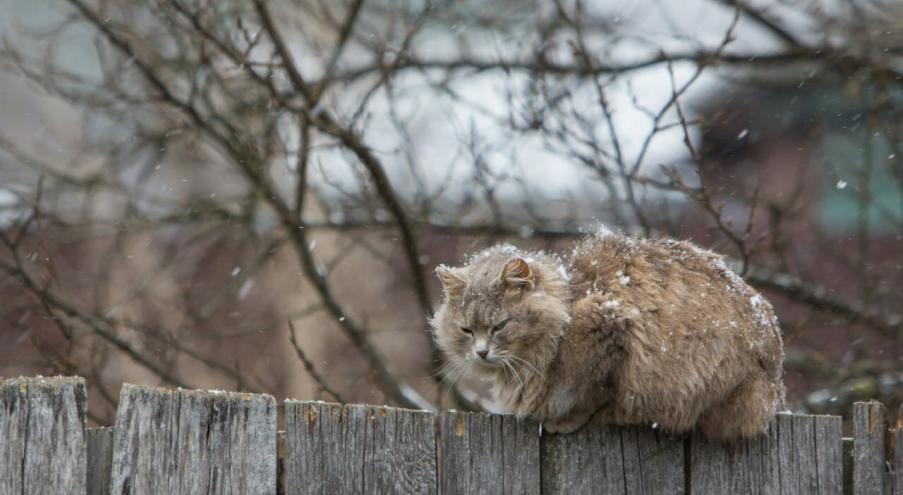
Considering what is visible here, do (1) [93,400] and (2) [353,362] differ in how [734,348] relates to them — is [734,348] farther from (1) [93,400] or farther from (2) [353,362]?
(2) [353,362]

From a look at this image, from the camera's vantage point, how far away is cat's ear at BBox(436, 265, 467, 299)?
3.82m

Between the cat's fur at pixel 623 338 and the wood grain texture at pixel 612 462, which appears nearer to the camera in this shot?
the wood grain texture at pixel 612 462

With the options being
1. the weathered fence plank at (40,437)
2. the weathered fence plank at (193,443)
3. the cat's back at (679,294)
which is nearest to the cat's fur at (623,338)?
the cat's back at (679,294)

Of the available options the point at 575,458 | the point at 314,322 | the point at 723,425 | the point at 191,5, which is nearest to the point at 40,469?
the point at 575,458

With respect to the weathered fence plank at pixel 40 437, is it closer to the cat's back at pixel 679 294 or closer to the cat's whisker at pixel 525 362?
the cat's whisker at pixel 525 362

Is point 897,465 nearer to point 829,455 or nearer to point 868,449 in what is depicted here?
point 868,449

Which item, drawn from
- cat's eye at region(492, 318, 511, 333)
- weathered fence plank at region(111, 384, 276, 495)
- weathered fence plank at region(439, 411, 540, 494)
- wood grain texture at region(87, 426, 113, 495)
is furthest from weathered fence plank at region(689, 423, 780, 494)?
wood grain texture at region(87, 426, 113, 495)

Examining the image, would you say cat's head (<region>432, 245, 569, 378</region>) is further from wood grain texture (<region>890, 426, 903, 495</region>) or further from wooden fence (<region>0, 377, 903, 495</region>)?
wood grain texture (<region>890, 426, 903, 495</region>)

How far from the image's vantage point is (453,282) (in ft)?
12.6

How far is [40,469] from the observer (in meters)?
2.59

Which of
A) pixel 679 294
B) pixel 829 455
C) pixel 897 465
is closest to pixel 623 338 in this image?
pixel 679 294

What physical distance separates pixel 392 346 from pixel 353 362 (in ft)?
5.34

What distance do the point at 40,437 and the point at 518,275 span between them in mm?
1752

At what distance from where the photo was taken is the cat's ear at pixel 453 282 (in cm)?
382
